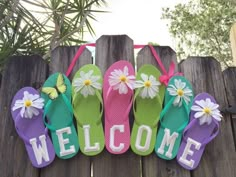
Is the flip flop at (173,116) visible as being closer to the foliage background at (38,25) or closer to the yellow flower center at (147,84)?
the yellow flower center at (147,84)

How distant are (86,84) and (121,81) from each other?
0.33ft

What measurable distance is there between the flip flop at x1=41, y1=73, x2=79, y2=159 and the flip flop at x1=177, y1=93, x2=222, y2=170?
11.9 inches

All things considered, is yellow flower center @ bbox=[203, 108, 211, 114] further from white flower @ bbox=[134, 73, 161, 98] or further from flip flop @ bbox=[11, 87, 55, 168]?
flip flop @ bbox=[11, 87, 55, 168]

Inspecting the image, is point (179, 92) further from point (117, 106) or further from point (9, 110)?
point (9, 110)

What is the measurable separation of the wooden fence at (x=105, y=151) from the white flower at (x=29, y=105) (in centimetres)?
6

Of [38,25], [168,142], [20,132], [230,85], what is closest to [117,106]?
[168,142]

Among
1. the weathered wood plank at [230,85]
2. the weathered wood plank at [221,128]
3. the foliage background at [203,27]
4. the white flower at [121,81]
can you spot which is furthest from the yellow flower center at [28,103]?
the foliage background at [203,27]

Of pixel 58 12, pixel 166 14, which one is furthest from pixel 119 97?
pixel 166 14

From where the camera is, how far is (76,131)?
2.70 ft

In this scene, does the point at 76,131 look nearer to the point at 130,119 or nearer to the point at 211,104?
the point at 130,119

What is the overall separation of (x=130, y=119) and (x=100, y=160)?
144mm

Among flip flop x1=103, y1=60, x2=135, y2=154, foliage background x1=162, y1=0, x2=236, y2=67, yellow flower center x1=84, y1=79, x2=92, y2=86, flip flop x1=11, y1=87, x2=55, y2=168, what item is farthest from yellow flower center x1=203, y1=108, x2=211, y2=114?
foliage background x1=162, y1=0, x2=236, y2=67

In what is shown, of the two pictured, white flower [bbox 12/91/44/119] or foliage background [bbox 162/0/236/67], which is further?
foliage background [bbox 162/0/236/67]

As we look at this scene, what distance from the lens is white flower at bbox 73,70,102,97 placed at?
83 centimetres
